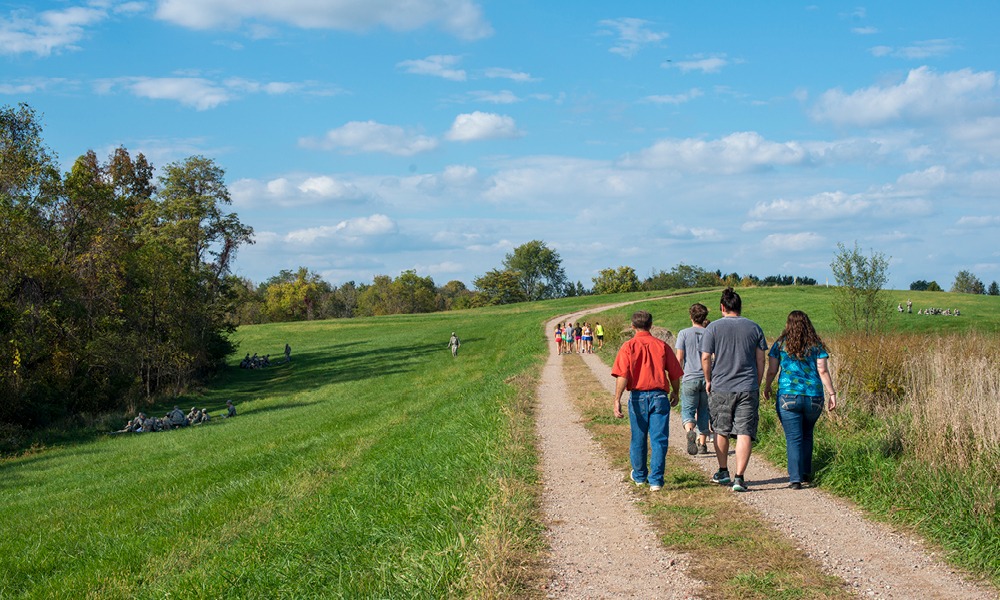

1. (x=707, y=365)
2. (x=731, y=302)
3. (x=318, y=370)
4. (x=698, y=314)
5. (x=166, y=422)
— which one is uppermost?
(x=731, y=302)

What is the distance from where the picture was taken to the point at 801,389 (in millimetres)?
8297

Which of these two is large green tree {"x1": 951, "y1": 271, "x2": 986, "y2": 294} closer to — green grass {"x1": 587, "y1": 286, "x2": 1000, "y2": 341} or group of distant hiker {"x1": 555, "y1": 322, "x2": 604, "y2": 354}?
green grass {"x1": 587, "y1": 286, "x2": 1000, "y2": 341}

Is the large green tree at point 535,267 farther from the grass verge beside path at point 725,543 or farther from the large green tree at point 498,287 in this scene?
the grass verge beside path at point 725,543

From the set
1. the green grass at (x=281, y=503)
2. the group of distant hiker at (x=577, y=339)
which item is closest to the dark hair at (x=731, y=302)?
the green grass at (x=281, y=503)

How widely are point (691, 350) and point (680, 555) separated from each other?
4.31 meters

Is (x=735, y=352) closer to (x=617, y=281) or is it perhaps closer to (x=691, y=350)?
(x=691, y=350)

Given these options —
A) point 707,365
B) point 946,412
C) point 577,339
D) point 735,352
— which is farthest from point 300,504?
point 577,339

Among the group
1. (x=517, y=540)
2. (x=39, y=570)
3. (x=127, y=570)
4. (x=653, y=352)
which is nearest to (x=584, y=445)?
(x=653, y=352)

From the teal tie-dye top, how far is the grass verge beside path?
4.17ft

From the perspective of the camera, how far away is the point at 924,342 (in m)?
17.6

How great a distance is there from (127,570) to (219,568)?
9.88 feet

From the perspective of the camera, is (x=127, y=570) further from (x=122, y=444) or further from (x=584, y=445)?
(x=122, y=444)

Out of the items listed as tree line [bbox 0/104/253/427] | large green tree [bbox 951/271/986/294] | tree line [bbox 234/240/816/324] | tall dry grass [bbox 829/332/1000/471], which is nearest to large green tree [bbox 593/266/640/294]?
tree line [bbox 234/240/816/324]

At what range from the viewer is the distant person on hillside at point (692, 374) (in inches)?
392
